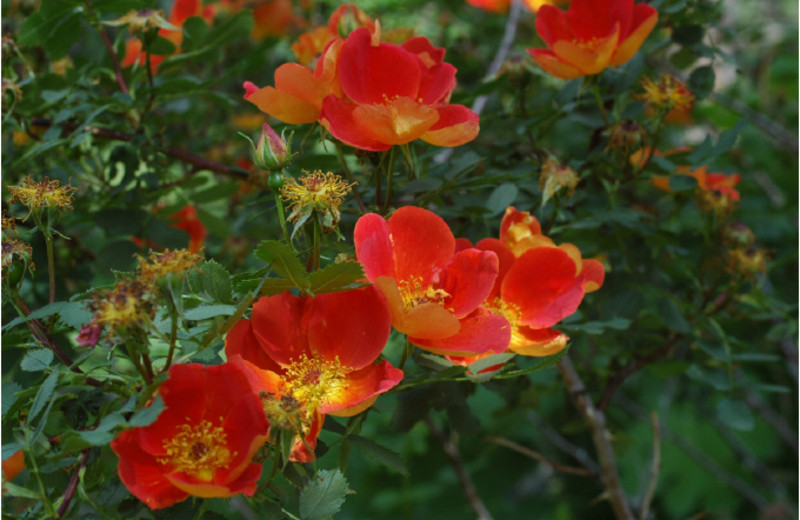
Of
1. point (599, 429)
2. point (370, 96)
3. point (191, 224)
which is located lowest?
point (599, 429)

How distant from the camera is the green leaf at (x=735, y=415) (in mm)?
974

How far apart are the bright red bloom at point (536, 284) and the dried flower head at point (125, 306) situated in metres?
0.31

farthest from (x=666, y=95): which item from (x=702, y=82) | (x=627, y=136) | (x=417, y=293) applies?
(x=417, y=293)

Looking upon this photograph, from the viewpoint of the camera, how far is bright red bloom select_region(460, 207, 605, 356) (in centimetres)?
69

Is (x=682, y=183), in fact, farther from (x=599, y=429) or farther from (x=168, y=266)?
(x=168, y=266)

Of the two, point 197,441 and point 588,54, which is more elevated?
point 588,54

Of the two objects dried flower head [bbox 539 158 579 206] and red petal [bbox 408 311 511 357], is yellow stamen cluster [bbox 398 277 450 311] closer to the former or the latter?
red petal [bbox 408 311 511 357]

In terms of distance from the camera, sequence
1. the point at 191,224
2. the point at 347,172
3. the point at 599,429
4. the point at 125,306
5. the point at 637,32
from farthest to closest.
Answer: the point at 191,224 < the point at 599,429 < the point at 637,32 < the point at 347,172 < the point at 125,306

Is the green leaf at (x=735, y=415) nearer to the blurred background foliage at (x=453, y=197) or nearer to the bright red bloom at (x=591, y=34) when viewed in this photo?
the blurred background foliage at (x=453, y=197)

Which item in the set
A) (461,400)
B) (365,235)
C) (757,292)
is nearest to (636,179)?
(757,292)

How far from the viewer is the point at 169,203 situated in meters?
1.18

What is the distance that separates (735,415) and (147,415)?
2.56ft

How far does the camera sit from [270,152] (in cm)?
61

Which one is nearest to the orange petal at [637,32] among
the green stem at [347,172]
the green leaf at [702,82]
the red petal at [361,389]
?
the green leaf at [702,82]
